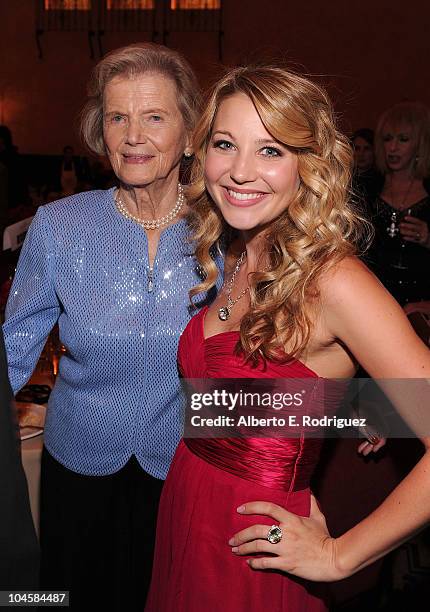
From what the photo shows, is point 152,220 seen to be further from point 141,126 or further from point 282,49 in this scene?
point 282,49

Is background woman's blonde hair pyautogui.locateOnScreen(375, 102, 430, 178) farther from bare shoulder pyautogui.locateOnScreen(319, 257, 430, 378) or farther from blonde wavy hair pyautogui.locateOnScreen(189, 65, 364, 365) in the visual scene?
bare shoulder pyautogui.locateOnScreen(319, 257, 430, 378)

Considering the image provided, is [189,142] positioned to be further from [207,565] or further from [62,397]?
[207,565]

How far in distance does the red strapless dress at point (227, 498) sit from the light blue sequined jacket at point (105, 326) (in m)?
0.18

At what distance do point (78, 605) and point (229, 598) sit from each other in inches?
23.3

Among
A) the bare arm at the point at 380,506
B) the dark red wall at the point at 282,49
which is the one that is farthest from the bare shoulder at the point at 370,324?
the dark red wall at the point at 282,49

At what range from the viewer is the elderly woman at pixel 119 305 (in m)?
1.77

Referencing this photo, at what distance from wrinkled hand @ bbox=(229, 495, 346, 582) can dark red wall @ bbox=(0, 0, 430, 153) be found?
30.1 ft

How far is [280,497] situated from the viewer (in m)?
1.49

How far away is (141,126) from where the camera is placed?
179 cm

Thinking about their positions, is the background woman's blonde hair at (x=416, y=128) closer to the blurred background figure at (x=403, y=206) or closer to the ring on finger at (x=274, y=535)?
the blurred background figure at (x=403, y=206)

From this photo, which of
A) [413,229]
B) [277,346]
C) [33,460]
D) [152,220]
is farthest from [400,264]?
[277,346]

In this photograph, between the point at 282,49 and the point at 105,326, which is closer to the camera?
the point at 105,326

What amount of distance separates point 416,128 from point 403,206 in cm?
44

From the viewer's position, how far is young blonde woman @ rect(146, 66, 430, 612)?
1349 millimetres
